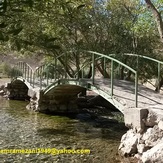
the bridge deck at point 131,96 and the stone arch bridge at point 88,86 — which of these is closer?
the bridge deck at point 131,96

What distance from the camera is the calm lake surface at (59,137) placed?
698 centimetres

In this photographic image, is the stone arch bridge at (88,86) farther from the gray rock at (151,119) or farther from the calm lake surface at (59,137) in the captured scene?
the calm lake surface at (59,137)

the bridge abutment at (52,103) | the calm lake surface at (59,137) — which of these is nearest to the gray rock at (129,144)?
the calm lake surface at (59,137)

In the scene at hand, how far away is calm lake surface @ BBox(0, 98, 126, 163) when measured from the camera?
6.98m

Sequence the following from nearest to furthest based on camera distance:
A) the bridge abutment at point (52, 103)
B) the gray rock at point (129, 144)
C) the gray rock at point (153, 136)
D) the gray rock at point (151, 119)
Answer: the gray rock at point (153, 136), the gray rock at point (151, 119), the gray rock at point (129, 144), the bridge abutment at point (52, 103)

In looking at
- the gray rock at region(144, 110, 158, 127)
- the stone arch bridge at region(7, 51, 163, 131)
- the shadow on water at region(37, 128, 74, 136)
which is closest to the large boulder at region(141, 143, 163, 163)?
the gray rock at region(144, 110, 158, 127)

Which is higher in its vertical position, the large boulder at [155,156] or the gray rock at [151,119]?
the gray rock at [151,119]

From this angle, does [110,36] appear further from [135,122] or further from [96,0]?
[135,122]

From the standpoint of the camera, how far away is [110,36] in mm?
15383

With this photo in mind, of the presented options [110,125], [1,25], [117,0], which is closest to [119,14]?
[117,0]

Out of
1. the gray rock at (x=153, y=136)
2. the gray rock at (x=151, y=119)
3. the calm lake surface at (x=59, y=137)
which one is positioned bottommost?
the calm lake surface at (x=59, y=137)

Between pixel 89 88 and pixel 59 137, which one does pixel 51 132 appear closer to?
pixel 59 137

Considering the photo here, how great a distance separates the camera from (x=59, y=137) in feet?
29.9

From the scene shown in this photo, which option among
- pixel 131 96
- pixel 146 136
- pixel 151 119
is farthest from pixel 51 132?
pixel 151 119
